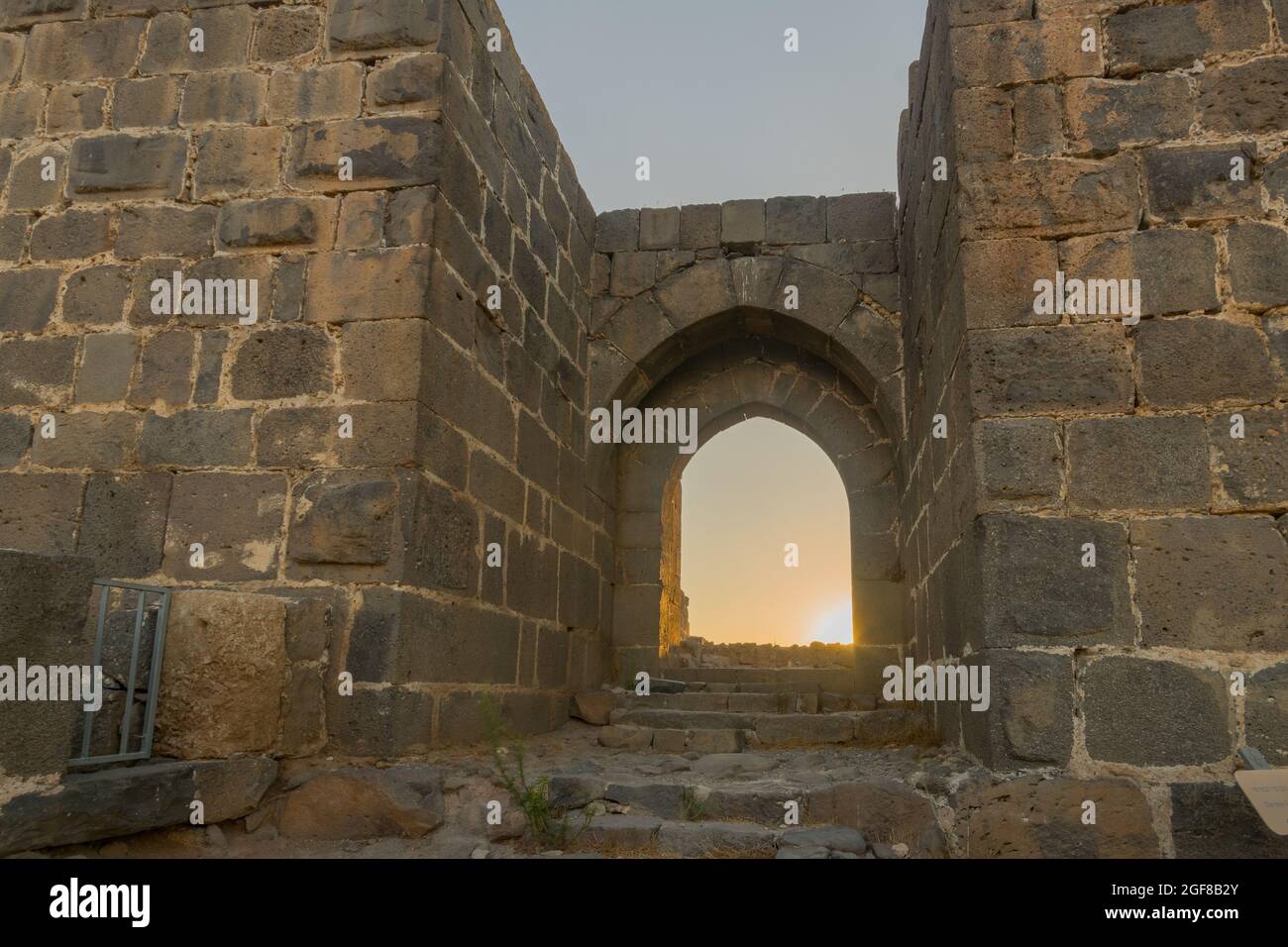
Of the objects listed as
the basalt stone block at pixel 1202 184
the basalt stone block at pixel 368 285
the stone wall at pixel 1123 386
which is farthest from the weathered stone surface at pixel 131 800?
the basalt stone block at pixel 1202 184

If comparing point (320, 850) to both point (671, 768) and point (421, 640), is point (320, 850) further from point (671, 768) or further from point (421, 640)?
point (671, 768)

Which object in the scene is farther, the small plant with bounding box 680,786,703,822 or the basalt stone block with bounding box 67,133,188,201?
the basalt stone block with bounding box 67,133,188,201

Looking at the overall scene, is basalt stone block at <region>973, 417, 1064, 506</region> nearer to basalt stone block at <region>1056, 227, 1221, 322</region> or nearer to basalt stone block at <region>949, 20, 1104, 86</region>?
basalt stone block at <region>1056, 227, 1221, 322</region>

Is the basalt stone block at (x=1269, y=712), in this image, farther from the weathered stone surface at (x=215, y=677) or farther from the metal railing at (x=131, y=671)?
the metal railing at (x=131, y=671)

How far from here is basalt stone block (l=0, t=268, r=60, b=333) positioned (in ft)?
14.1

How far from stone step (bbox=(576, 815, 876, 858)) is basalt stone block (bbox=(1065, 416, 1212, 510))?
1435 millimetres

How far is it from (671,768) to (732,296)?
3403 millimetres

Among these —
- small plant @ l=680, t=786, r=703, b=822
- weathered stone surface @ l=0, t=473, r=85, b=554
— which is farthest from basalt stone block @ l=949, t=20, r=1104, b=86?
weathered stone surface @ l=0, t=473, r=85, b=554

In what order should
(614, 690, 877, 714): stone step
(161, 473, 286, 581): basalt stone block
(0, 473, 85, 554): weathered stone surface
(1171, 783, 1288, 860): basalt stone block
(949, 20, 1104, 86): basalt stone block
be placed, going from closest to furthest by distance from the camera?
(1171, 783, 1288, 860): basalt stone block, (949, 20, 1104, 86): basalt stone block, (161, 473, 286, 581): basalt stone block, (0, 473, 85, 554): weathered stone surface, (614, 690, 877, 714): stone step

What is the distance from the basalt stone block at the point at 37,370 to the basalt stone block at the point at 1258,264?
4.68m

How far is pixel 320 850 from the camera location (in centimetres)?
335

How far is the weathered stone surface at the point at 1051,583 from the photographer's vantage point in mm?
3258

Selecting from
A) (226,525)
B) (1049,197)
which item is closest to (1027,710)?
(1049,197)

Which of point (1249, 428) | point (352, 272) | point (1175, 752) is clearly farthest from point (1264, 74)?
point (352, 272)
